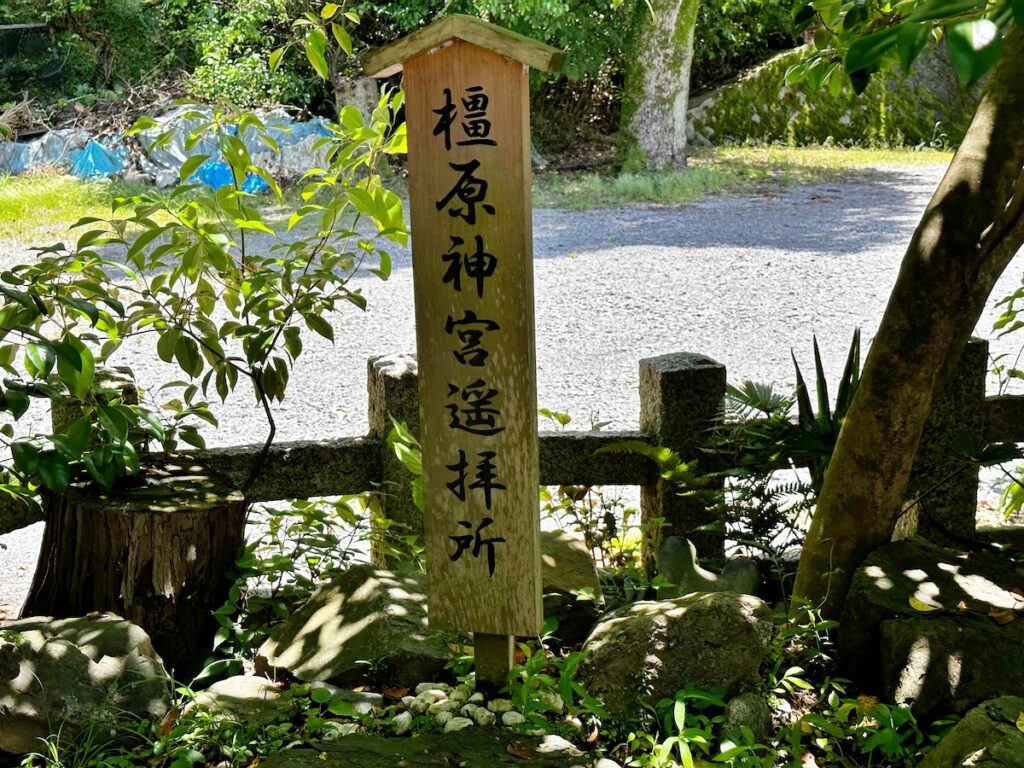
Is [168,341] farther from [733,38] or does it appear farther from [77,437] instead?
[733,38]

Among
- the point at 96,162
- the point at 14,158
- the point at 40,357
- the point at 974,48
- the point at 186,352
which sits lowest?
the point at 186,352

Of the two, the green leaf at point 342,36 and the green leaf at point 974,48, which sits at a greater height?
the green leaf at point 342,36

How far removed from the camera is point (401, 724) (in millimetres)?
2814

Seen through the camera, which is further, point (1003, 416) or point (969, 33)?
point (1003, 416)

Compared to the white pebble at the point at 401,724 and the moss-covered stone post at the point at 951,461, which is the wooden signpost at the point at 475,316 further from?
the moss-covered stone post at the point at 951,461

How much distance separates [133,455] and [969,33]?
2419 mm

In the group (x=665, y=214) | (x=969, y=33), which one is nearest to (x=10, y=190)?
(x=665, y=214)

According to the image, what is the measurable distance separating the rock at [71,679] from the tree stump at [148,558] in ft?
0.75

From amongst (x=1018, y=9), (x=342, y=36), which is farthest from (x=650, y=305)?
(x=1018, y=9)

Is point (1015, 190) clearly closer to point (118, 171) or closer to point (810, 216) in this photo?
point (810, 216)

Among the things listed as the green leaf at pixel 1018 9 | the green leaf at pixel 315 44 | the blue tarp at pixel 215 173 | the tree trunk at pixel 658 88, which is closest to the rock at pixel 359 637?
the green leaf at pixel 315 44

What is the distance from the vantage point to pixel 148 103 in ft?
48.6

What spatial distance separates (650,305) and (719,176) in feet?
16.2

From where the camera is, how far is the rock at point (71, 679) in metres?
2.74
